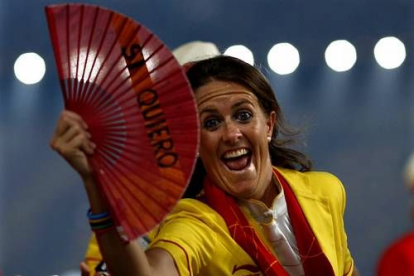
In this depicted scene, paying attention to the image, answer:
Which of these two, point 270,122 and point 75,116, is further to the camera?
point 270,122

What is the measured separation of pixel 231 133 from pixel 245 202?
0.52ft

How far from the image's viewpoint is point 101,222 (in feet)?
6.84

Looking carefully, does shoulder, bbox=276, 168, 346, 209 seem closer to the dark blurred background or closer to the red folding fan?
the red folding fan

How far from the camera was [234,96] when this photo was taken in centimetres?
261

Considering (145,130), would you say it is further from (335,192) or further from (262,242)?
(335,192)

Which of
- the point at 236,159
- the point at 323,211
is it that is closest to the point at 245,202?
the point at 236,159

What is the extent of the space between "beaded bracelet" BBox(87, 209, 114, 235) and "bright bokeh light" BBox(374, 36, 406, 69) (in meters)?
3.11

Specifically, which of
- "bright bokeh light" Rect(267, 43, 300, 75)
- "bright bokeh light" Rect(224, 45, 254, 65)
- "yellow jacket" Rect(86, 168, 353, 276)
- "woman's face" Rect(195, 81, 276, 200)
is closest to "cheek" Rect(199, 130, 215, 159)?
"woman's face" Rect(195, 81, 276, 200)

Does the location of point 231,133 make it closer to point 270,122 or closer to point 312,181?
point 270,122

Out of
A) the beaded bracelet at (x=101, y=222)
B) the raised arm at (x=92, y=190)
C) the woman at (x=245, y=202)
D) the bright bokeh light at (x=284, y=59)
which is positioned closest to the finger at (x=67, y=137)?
the raised arm at (x=92, y=190)

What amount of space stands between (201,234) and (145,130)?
0.40 meters

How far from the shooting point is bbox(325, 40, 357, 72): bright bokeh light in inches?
199

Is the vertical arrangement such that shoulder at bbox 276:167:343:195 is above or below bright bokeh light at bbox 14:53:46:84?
below

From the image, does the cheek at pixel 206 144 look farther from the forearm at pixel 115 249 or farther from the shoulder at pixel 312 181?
the forearm at pixel 115 249
